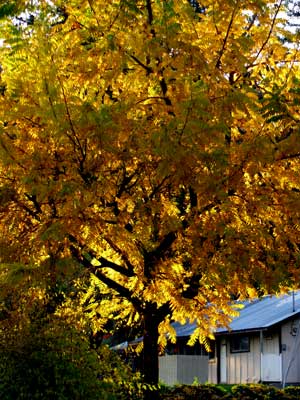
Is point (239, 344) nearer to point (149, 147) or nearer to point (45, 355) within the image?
point (45, 355)

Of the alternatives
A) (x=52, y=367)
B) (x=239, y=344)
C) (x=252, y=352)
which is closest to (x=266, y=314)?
(x=252, y=352)

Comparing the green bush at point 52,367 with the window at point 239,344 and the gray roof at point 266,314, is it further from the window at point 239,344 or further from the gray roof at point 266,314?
the window at point 239,344

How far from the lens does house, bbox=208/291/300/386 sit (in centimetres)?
3119

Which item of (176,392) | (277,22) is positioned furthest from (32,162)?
(176,392)

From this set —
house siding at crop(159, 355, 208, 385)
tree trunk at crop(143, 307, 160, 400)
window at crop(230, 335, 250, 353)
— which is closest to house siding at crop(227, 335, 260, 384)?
window at crop(230, 335, 250, 353)

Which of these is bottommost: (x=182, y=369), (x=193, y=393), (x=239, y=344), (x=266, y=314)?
(x=193, y=393)

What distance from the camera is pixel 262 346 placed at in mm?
32531

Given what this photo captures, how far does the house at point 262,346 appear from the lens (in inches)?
1228

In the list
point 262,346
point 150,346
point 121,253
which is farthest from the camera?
point 262,346

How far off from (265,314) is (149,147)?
83.2 feet

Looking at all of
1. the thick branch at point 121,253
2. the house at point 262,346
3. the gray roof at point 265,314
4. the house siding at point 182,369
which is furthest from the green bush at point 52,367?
the house siding at point 182,369

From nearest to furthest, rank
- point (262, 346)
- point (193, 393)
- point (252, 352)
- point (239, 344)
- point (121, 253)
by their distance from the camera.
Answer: point (121, 253) < point (193, 393) < point (262, 346) < point (252, 352) < point (239, 344)

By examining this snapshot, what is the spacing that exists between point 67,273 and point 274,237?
3696 mm

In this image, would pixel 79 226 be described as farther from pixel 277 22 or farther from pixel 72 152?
pixel 277 22
